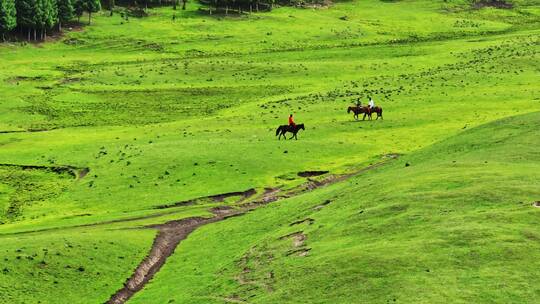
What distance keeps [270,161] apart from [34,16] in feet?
309

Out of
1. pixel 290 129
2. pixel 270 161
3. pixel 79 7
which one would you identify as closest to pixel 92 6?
pixel 79 7

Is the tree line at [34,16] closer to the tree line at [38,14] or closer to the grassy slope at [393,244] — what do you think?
the tree line at [38,14]

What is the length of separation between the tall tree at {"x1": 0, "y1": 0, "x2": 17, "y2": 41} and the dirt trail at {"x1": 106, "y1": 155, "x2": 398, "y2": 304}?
96871mm

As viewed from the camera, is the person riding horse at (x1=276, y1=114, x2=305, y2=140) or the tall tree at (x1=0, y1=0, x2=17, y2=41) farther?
the tall tree at (x1=0, y1=0, x2=17, y2=41)

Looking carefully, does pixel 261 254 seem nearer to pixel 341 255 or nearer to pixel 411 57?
pixel 341 255

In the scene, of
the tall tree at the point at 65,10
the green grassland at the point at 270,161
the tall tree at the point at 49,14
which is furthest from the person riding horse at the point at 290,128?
the tall tree at the point at 65,10

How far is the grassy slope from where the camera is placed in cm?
3241

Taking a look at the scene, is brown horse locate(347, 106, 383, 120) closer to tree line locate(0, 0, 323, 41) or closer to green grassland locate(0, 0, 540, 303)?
green grassland locate(0, 0, 540, 303)

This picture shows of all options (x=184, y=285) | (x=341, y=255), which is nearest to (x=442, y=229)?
(x=341, y=255)

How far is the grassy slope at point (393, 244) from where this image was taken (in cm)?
3241

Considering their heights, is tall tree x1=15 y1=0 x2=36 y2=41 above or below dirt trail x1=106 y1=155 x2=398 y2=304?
above

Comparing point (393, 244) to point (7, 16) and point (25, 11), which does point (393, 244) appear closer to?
point (7, 16)

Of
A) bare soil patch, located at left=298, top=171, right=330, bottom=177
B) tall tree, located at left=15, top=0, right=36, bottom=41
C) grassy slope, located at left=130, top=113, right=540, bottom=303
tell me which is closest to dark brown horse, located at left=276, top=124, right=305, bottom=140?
bare soil patch, located at left=298, top=171, right=330, bottom=177

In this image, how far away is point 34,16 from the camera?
150625mm
